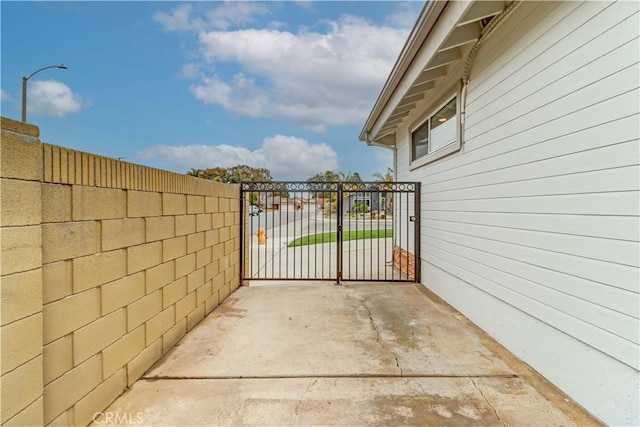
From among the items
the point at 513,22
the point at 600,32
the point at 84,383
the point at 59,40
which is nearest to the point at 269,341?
the point at 84,383

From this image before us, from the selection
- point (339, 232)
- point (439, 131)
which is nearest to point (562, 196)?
point (439, 131)

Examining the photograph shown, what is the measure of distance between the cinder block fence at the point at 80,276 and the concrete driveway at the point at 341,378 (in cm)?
34

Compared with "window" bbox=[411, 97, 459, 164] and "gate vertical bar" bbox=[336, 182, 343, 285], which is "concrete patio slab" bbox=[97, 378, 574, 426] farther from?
"gate vertical bar" bbox=[336, 182, 343, 285]

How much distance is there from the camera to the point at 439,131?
4980 millimetres

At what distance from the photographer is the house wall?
1801 millimetres

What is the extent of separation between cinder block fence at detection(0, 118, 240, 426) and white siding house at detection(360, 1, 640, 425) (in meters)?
3.12

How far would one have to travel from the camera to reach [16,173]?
1.33 metres

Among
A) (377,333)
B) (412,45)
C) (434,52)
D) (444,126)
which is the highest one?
(412,45)

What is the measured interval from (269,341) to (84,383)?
159 cm

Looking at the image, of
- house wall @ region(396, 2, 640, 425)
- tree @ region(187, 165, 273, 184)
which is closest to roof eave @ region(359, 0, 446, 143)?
house wall @ region(396, 2, 640, 425)

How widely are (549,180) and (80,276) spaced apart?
3.35 m

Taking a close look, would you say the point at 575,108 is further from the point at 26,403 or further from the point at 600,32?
the point at 26,403

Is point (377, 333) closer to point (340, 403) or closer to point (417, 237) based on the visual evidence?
point (340, 403)

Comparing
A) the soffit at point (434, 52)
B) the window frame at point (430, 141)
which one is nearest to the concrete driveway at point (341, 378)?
the window frame at point (430, 141)
